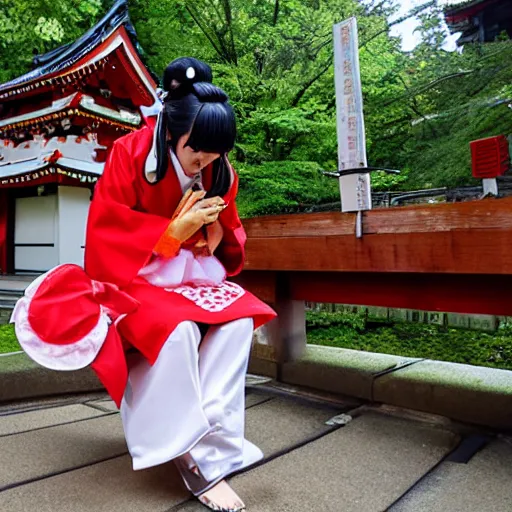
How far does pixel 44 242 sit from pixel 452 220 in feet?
27.9

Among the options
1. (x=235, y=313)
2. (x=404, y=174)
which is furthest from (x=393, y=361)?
(x=404, y=174)

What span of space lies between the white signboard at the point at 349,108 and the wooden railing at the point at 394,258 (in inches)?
9.2

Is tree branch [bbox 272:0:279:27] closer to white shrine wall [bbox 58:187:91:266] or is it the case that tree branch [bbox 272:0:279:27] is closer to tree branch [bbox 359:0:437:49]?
tree branch [bbox 359:0:437:49]

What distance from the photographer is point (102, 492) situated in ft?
5.55

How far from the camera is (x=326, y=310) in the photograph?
6801 mm

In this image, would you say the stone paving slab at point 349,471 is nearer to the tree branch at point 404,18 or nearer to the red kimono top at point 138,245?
the red kimono top at point 138,245

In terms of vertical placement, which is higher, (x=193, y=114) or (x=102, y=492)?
(x=193, y=114)

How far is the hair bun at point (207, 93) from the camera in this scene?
1743 mm

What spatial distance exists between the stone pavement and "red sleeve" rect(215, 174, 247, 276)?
81 centimetres

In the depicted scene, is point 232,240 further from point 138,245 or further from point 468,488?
point 468,488

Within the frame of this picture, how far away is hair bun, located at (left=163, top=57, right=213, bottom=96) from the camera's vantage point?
69.1 inches

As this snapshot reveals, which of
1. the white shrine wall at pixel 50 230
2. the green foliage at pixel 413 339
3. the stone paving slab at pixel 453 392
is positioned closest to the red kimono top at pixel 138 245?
the stone paving slab at pixel 453 392

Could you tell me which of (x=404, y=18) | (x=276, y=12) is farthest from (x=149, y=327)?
(x=276, y=12)

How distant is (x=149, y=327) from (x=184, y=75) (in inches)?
35.0
